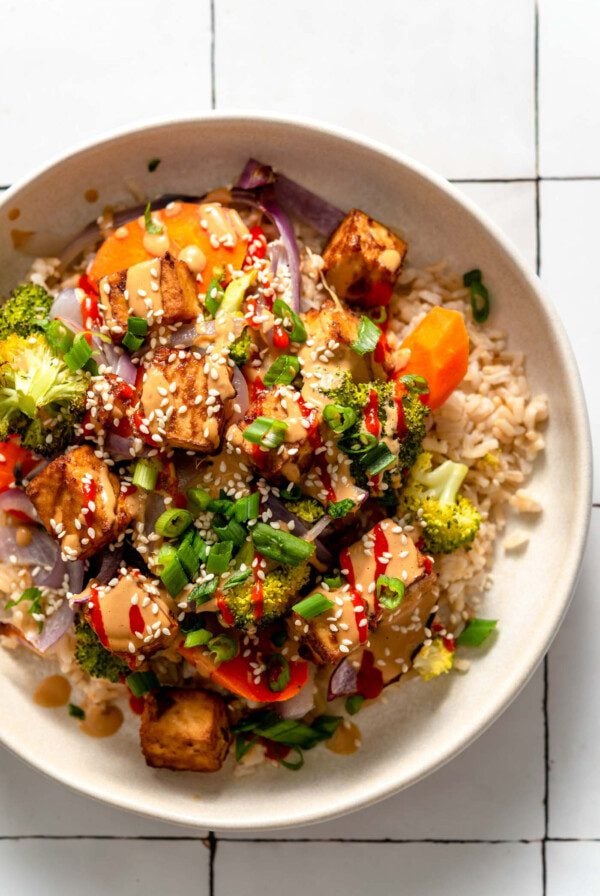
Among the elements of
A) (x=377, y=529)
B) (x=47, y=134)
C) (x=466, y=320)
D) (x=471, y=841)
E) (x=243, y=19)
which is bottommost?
(x=471, y=841)

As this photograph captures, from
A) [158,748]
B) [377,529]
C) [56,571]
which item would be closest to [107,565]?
[56,571]

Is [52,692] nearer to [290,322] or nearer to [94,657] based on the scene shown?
[94,657]

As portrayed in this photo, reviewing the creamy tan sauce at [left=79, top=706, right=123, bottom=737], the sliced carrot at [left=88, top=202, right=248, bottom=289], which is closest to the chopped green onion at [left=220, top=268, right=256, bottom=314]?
the sliced carrot at [left=88, top=202, right=248, bottom=289]

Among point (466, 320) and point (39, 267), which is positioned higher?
point (39, 267)

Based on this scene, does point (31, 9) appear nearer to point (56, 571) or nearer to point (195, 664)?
point (56, 571)

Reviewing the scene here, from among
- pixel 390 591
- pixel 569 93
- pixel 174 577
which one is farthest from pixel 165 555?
pixel 569 93

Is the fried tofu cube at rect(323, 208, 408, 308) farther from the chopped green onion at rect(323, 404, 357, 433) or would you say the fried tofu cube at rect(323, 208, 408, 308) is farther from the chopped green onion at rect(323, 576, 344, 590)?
the chopped green onion at rect(323, 576, 344, 590)

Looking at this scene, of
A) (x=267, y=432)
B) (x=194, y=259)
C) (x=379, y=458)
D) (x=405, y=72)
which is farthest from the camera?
(x=405, y=72)
